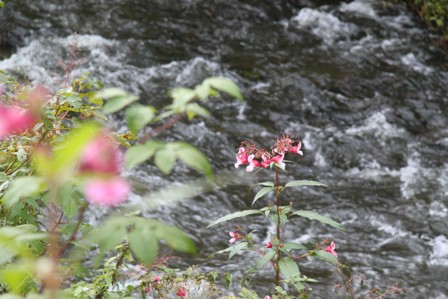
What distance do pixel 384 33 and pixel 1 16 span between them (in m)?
3.50

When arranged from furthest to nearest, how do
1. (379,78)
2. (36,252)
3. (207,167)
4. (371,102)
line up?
(379,78)
(371,102)
(36,252)
(207,167)

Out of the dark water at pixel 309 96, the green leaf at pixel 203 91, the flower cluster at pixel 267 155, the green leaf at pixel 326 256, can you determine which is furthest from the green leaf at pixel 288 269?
the dark water at pixel 309 96

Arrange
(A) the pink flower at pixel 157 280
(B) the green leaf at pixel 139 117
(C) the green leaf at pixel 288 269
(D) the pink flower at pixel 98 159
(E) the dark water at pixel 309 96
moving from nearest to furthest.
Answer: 1. (D) the pink flower at pixel 98 159
2. (B) the green leaf at pixel 139 117
3. (C) the green leaf at pixel 288 269
4. (A) the pink flower at pixel 157 280
5. (E) the dark water at pixel 309 96

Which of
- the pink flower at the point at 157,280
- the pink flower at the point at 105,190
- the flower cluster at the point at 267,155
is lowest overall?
the pink flower at the point at 157,280

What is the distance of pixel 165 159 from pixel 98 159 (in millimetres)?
80

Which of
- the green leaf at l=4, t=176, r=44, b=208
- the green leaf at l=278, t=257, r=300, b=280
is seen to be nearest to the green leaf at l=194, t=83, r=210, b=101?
the green leaf at l=4, t=176, r=44, b=208

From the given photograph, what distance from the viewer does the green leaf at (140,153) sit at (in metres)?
0.74

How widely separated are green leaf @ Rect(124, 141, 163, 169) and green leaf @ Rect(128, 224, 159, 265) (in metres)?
0.08

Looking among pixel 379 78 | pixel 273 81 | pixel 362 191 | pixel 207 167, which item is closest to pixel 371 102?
pixel 379 78

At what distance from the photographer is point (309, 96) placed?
5039mm

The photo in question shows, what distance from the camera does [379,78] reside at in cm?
541

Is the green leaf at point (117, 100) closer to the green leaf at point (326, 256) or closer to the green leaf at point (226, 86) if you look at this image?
the green leaf at point (226, 86)

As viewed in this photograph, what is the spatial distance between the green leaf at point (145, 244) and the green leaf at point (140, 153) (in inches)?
3.3

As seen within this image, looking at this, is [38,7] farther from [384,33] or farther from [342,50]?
[384,33]
